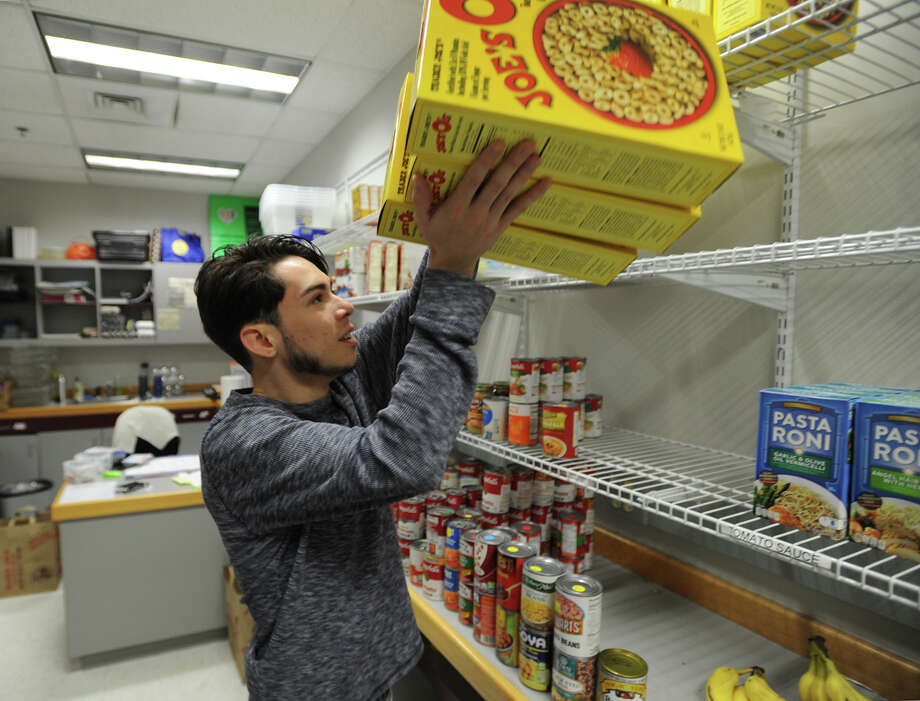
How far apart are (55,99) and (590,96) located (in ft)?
13.7

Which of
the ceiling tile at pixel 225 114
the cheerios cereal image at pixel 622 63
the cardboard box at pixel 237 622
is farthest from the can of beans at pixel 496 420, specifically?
the ceiling tile at pixel 225 114

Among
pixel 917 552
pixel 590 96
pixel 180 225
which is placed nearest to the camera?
pixel 590 96

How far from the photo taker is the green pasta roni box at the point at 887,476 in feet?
2.68

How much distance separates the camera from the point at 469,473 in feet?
6.35

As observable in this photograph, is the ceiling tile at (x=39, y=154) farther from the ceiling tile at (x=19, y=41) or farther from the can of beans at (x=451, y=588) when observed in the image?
the can of beans at (x=451, y=588)

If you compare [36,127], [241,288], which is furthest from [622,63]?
[36,127]

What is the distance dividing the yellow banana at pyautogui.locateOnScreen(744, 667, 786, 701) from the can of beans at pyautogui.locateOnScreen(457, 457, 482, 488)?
0.98 m

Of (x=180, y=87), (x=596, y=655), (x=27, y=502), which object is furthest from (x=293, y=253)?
(x=27, y=502)

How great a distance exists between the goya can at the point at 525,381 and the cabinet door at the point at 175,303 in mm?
5201

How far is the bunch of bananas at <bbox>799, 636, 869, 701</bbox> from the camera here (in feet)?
3.37

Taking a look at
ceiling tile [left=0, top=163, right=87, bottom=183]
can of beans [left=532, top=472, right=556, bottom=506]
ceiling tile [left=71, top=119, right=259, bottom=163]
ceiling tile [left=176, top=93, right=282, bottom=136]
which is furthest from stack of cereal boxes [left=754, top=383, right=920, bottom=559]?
ceiling tile [left=0, top=163, right=87, bottom=183]

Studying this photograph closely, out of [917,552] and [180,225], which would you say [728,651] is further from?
[180,225]

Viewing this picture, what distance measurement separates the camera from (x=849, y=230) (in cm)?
127

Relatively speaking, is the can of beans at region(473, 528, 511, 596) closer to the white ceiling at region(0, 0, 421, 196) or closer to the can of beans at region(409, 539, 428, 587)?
the can of beans at region(409, 539, 428, 587)
